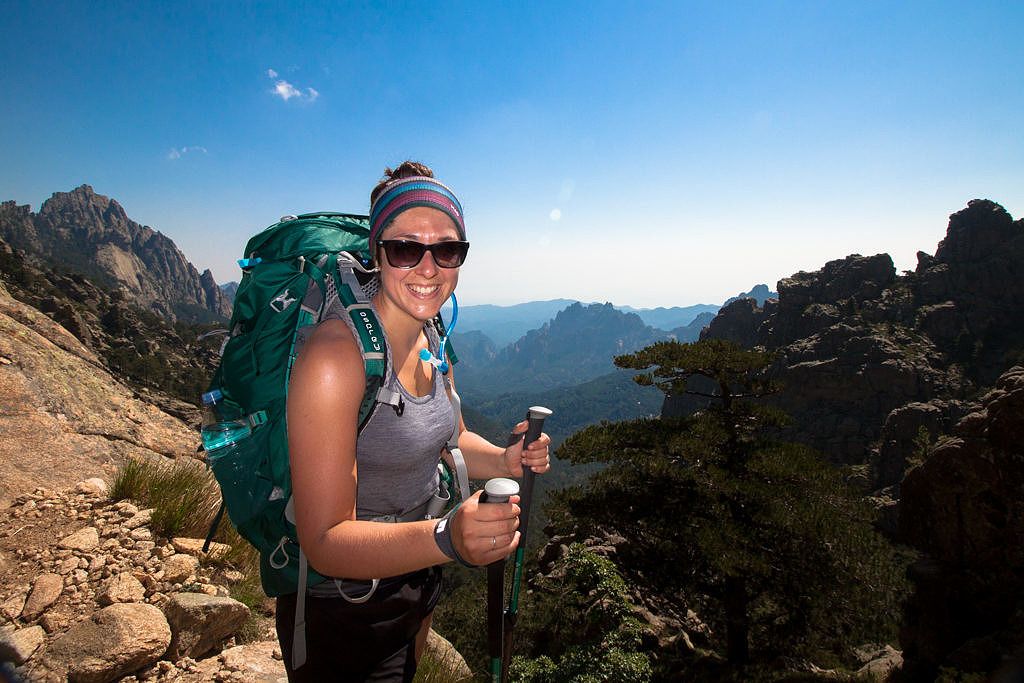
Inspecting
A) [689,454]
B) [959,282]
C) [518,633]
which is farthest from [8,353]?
[959,282]

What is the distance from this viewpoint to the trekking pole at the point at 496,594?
1.48 metres

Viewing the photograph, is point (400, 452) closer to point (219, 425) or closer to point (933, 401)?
point (219, 425)

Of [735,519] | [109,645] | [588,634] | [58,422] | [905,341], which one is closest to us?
[109,645]

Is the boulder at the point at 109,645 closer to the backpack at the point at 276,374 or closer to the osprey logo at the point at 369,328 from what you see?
the backpack at the point at 276,374

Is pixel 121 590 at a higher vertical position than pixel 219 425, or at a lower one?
lower

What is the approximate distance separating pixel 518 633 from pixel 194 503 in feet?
57.9

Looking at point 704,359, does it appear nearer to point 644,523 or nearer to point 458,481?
point 644,523

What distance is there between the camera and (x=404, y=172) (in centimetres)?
228

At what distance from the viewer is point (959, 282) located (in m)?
59.4

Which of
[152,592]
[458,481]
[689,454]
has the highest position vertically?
[458,481]

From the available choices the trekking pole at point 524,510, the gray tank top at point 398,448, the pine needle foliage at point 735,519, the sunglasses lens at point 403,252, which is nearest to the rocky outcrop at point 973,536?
the pine needle foliage at point 735,519

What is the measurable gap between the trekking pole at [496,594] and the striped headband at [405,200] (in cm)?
130

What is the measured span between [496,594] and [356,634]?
779 millimetres

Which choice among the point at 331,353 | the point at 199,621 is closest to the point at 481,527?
the point at 331,353
